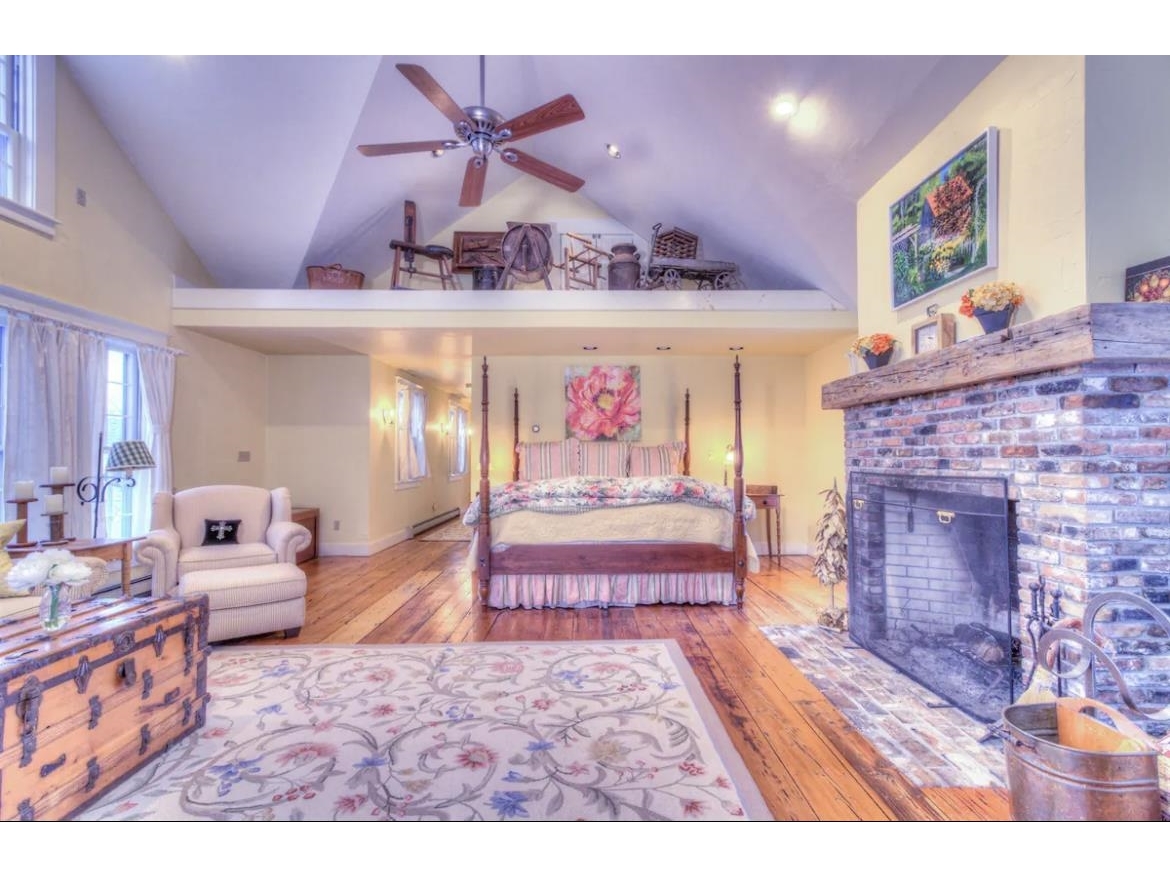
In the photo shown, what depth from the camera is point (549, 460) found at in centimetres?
587

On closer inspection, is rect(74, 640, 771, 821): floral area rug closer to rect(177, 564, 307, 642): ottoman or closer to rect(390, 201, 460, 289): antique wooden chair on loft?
rect(177, 564, 307, 642): ottoman

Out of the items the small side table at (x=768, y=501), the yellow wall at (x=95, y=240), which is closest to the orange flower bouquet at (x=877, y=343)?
the small side table at (x=768, y=501)

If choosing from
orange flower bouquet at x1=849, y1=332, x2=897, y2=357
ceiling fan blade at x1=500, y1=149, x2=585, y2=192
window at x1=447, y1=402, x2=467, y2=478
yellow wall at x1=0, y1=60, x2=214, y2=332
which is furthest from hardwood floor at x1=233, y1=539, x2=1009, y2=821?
window at x1=447, y1=402, x2=467, y2=478

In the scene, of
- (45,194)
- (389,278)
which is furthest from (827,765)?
(389,278)

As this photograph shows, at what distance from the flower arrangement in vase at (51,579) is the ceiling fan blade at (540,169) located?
9.70 ft

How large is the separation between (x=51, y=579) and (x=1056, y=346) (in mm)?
3428

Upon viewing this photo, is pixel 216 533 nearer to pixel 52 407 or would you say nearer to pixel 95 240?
pixel 52 407

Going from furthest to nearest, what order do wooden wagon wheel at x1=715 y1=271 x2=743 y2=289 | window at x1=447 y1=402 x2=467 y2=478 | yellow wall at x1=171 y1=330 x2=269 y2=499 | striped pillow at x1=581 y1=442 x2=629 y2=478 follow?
window at x1=447 y1=402 x2=467 y2=478
striped pillow at x1=581 y1=442 x2=629 y2=478
wooden wagon wheel at x1=715 y1=271 x2=743 y2=289
yellow wall at x1=171 y1=330 x2=269 y2=499

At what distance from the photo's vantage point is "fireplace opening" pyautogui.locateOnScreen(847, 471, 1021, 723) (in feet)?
7.00

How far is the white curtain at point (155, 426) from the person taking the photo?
4.25m

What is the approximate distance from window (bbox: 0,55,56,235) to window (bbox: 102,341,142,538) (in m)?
1.07

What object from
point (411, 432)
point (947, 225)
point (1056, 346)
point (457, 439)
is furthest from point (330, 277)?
point (457, 439)

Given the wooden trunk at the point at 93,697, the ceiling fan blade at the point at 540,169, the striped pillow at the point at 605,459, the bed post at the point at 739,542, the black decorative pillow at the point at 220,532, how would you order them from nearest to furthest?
the wooden trunk at the point at 93,697, the ceiling fan blade at the point at 540,169, the black decorative pillow at the point at 220,532, the bed post at the point at 739,542, the striped pillow at the point at 605,459

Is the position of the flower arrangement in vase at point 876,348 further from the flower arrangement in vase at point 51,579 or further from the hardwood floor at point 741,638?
the flower arrangement in vase at point 51,579
